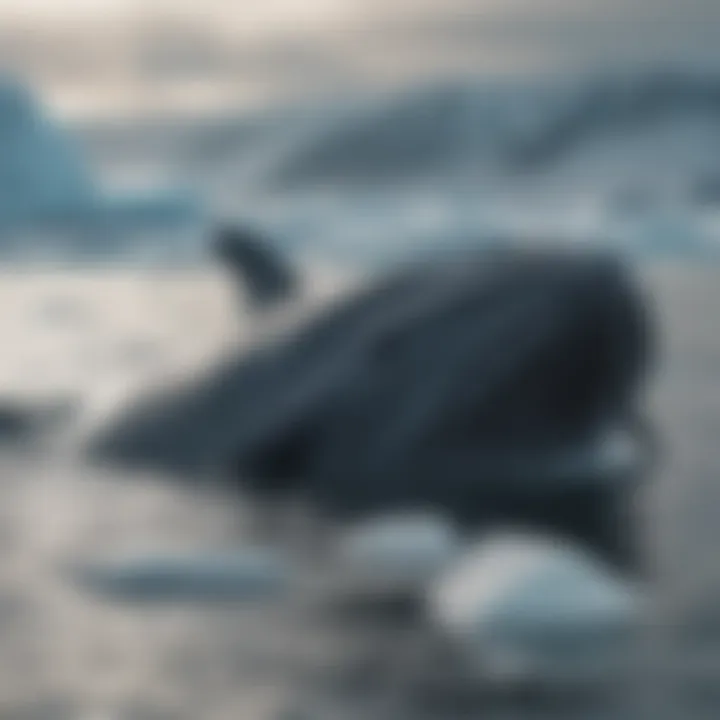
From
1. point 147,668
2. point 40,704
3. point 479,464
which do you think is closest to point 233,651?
point 147,668

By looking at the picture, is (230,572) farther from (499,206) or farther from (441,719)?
(499,206)

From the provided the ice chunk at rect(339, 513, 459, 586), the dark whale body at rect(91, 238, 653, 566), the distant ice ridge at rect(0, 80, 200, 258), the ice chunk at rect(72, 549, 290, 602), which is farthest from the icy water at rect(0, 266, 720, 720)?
the distant ice ridge at rect(0, 80, 200, 258)

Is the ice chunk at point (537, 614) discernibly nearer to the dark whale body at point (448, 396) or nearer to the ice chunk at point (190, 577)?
the ice chunk at point (190, 577)

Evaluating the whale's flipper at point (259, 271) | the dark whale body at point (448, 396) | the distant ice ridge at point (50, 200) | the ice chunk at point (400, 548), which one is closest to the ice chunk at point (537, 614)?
the ice chunk at point (400, 548)

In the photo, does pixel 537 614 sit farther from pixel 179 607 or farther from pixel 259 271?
pixel 259 271

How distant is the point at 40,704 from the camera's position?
577cm

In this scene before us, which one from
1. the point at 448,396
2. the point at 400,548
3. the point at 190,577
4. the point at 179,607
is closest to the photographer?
the point at 179,607

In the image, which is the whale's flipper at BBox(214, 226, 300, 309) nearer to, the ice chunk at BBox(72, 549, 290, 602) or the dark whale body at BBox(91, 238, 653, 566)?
the dark whale body at BBox(91, 238, 653, 566)

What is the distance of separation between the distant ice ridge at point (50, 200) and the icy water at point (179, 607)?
8.29 metres

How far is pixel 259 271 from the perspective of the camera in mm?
9797

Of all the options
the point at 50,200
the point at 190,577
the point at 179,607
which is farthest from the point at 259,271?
the point at 50,200

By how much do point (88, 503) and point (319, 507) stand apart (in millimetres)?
897

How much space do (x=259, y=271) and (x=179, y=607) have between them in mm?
3373

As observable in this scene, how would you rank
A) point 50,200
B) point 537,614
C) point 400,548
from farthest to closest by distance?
point 50,200 → point 400,548 → point 537,614
